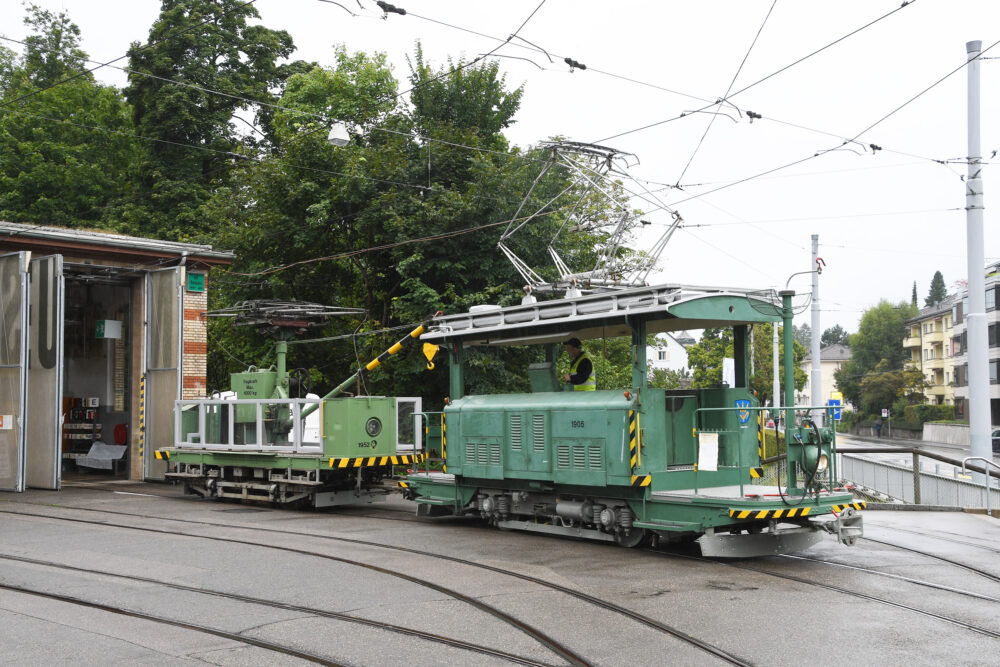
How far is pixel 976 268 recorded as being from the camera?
17719mm

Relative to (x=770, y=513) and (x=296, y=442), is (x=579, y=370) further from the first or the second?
(x=296, y=442)

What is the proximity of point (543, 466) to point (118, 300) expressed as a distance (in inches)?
741

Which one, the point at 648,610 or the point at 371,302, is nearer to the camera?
the point at 648,610

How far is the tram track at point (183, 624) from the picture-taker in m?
6.54

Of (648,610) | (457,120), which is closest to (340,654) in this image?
(648,610)

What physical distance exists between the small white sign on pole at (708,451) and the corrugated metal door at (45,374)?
1540 cm

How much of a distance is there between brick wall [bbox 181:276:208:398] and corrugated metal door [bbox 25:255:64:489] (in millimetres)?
2872

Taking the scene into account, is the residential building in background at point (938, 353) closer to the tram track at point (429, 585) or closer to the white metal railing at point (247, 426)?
the white metal railing at point (247, 426)

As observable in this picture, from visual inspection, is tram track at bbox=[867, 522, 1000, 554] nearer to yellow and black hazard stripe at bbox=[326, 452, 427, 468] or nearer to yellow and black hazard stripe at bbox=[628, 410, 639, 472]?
yellow and black hazard stripe at bbox=[628, 410, 639, 472]

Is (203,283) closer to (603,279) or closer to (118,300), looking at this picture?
(118,300)

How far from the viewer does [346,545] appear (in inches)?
467

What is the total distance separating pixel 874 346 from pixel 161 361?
270 feet

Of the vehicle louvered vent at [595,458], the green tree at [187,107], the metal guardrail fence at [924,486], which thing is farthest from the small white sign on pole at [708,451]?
the green tree at [187,107]

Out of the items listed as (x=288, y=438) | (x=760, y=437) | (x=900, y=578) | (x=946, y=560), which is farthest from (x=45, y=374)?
(x=946, y=560)
